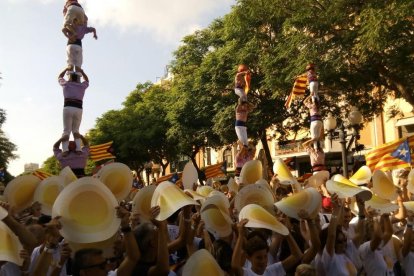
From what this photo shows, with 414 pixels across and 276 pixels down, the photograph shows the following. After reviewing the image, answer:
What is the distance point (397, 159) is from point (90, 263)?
9539mm

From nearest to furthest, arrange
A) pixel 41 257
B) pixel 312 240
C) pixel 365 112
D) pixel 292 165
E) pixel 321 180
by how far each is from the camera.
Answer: pixel 41 257 < pixel 312 240 < pixel 321 180 < pixel 365 112 < pixel 292 165

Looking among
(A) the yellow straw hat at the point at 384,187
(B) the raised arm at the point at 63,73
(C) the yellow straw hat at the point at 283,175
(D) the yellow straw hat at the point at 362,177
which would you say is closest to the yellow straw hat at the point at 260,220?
(A) the yellow straw hat at the point at 384,187

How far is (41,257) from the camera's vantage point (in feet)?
10.4

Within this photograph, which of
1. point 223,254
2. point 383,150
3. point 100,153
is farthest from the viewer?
point 100,153

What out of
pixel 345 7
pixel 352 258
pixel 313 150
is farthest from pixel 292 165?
pixel 352 258

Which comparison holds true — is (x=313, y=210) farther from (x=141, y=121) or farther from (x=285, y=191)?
(x=141, y=121)

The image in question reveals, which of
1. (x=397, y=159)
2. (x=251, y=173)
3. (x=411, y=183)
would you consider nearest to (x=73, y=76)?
(x=251, y=173)

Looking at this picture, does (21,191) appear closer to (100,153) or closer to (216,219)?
(216,219)

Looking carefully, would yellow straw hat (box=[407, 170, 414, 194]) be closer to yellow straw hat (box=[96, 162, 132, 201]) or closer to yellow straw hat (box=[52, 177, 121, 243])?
yellow straw hat (box=[96, 162, 132, 201])

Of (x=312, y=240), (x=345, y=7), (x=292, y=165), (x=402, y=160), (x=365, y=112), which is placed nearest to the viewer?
(x=312, y=240)

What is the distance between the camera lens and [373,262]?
15.5ft

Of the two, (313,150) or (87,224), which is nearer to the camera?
(87,224)

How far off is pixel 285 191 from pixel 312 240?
3700mm

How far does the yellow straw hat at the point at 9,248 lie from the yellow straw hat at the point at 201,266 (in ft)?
3.28
